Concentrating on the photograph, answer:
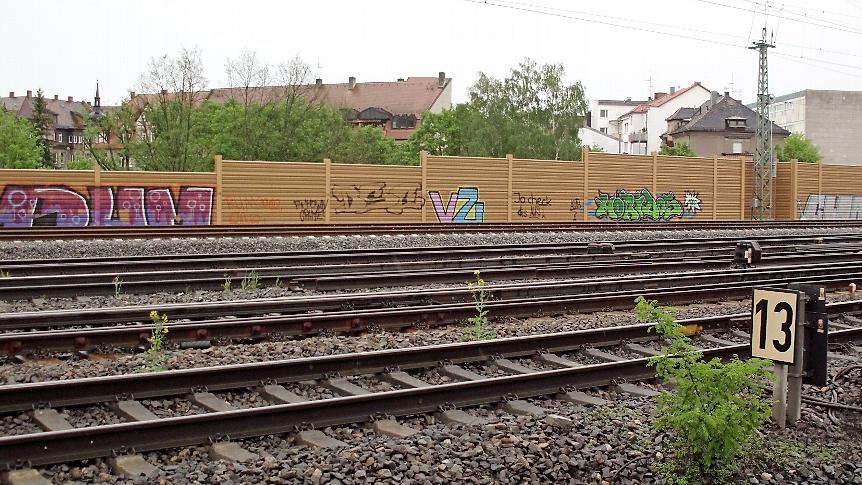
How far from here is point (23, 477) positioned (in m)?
5.63

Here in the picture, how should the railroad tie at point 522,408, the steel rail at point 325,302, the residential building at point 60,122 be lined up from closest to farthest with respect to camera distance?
the railroad tie at point 522,408 → the steel rail at point 325,302 → the residential building at point 60,122

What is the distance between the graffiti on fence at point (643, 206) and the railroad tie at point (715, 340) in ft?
81.5

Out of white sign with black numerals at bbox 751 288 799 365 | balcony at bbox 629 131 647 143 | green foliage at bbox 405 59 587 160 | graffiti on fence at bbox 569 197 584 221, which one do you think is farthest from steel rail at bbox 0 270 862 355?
balcony at bbox 629 131 647 143

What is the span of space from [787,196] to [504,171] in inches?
606

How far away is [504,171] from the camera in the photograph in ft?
109

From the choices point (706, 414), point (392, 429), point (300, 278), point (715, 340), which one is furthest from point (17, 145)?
point (706, 414)

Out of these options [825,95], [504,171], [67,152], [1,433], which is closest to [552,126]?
[504,171]

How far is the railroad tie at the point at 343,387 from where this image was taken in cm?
771

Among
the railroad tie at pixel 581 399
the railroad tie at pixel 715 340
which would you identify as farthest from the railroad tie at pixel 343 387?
the railroad tie at pixel 715 340

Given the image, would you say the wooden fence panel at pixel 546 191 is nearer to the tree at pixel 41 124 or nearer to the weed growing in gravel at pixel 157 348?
the weed growing in gravel at pixel 157 348

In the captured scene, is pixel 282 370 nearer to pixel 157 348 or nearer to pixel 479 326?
pixel 157 348

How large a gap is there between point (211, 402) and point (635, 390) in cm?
388

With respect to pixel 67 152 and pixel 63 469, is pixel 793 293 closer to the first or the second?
pixel 63 469

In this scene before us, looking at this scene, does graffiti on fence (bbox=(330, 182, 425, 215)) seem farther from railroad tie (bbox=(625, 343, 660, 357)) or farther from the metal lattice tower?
railroad tie (bbox=(625, 343, 660, 357))
